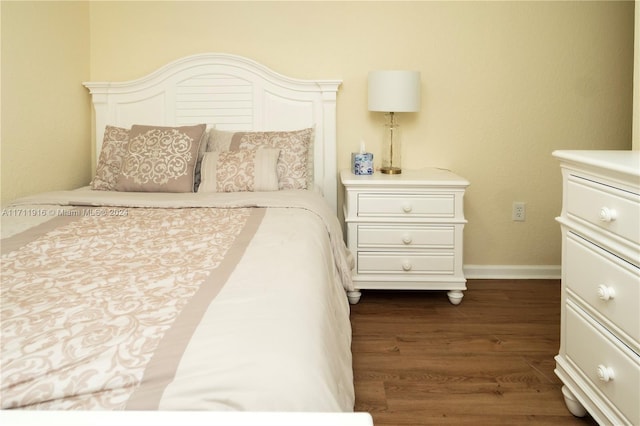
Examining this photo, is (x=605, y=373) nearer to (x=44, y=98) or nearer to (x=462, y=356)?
(x=462, y=356)

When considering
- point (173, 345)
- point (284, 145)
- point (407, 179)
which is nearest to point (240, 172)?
point (284, 145)

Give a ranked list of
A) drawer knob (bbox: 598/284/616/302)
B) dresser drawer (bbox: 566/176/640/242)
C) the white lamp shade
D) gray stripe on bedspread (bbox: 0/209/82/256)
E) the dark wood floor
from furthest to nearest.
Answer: the white lamp shade → the dark wood floor → gray stripe on bedspread (bbox: 0/209/82/256) → drawer knob (bbox: 598/284/616/302) → dresser drawer (bbox: 566/176/640/242)

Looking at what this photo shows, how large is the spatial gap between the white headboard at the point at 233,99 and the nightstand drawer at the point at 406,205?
0.36 meters

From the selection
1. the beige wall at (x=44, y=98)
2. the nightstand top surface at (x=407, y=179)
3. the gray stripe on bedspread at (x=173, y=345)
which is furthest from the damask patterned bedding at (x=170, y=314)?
the nightstand top surface at (x=407, y=179)

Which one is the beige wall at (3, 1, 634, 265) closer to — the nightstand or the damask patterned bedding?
the nightstand

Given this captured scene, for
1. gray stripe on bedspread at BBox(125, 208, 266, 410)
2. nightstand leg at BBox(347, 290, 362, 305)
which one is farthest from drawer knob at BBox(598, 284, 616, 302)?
nightstand leg at BBox(347, 290, 362, 305)

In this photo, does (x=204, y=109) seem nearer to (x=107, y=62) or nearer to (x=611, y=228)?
(x=107, y=62)

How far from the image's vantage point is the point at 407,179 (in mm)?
3143

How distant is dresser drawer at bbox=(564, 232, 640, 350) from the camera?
5.25 ft

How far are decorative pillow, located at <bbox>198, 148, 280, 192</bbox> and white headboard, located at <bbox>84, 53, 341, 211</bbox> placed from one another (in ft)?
1.60

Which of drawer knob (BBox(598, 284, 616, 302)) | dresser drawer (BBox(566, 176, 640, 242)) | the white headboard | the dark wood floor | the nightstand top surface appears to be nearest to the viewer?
dresser drawer (BBox(566, 176, 640, 242))

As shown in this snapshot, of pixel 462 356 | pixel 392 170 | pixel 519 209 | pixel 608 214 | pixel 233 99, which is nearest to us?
pixel 608 214

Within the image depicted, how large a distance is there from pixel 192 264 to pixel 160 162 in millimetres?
1388

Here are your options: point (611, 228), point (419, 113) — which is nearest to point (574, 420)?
point (611, 228)
